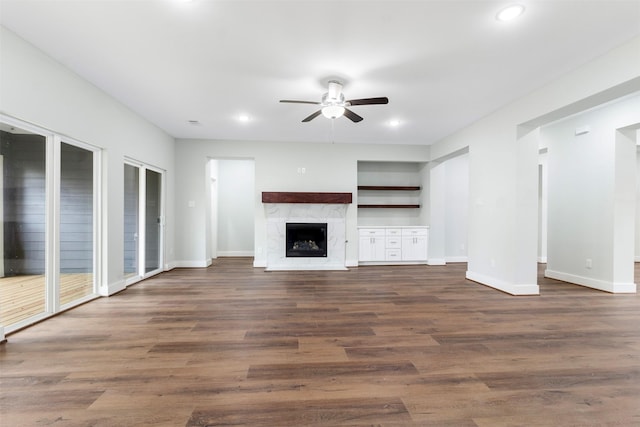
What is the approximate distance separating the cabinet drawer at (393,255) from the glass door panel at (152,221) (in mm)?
4854

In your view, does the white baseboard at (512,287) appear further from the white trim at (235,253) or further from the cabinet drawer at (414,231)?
the white trim at (235,253)

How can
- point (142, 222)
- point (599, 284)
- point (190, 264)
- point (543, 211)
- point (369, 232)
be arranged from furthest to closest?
1. point (543, 211)
2. point (369, 232)
3. point (190, 264)
4. point (142, 222)
5. point (599, 284)

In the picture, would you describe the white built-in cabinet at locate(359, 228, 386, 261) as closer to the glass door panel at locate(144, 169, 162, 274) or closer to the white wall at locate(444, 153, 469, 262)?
the white wall at locate(444, 153, 469, 262)

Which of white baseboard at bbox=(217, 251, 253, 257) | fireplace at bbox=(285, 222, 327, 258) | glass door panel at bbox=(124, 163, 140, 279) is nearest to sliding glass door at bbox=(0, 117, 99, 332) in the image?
glass door panel at bbox=(124, 163, 140, 279)

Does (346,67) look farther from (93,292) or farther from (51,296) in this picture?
(93,292)

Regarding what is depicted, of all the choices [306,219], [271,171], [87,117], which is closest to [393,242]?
[306,219]

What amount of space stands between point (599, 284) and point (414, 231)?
307 cm

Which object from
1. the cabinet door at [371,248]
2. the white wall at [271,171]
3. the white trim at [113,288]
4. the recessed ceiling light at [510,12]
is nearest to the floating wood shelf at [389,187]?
the white wall at [271,171]

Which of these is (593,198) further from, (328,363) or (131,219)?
Result: (131,219)

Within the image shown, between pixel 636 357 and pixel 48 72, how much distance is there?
19.5ft

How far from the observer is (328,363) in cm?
204

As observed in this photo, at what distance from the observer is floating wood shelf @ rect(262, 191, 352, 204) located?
227 inches

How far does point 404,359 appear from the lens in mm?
2094

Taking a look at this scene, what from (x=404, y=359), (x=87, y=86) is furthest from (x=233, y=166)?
(x=404, y=359)
